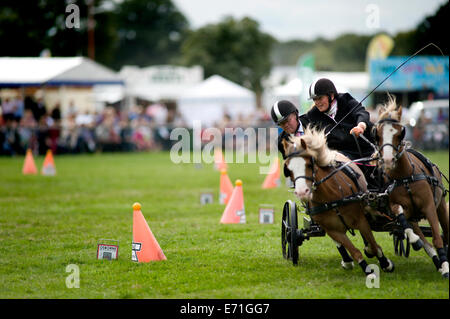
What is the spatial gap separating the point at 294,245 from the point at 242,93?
96.5 feet

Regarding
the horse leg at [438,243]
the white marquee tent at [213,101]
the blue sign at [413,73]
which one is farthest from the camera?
the white marquee tent at [213,101]

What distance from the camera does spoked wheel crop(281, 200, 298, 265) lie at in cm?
771

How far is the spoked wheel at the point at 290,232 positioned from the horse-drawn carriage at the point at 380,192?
0.48 meters

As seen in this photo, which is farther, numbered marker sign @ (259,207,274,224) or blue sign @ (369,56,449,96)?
blue sign @ (369,56,449,96)

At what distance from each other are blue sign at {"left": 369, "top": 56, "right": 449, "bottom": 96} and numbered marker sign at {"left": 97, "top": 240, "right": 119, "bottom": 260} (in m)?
26.0

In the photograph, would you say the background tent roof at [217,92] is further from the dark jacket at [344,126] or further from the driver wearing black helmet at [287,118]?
the driver wearing black helmet at [287,118]

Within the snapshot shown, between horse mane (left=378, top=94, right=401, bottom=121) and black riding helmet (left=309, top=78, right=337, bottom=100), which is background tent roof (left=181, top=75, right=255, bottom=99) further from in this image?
horse mane (left=378, top=94, right=401, bottom=121)

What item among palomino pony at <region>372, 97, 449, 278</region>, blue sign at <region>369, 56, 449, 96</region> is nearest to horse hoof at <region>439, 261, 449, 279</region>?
palomino pony at <region>372, 97, 449, 278</region>

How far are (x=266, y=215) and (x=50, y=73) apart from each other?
19.3 metres

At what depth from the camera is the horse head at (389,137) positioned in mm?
6703

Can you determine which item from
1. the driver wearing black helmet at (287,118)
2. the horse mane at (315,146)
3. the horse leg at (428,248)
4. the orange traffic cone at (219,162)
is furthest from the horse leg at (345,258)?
the orange traffic cone at (219,162)

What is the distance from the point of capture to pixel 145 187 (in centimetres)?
1733
